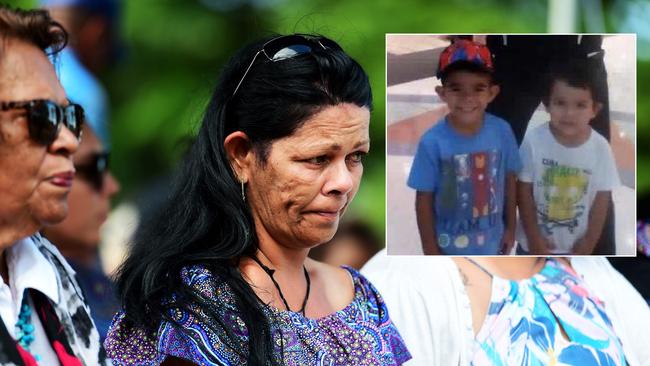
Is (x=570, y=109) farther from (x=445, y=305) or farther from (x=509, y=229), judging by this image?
(x=445, y=305)

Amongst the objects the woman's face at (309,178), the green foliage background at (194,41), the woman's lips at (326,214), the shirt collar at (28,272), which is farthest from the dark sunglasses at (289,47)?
the green foliage background at (194,41)

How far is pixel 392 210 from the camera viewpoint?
242cm

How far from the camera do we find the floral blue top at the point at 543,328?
7.84 ft

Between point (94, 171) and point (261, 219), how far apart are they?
124cm

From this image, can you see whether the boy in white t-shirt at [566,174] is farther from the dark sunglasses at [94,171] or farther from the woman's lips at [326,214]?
the dark sunglasses at [94,171]

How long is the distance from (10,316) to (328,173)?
24.5 inches

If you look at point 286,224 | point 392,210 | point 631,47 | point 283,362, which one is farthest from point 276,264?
point 631,47

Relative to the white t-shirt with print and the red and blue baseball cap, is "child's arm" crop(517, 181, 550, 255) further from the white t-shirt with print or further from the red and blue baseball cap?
the red and blue baseball cap

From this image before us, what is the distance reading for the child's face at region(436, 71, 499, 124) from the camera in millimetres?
2393

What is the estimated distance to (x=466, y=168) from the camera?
2396 mm

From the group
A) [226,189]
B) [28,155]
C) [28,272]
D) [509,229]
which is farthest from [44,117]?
[509,229]

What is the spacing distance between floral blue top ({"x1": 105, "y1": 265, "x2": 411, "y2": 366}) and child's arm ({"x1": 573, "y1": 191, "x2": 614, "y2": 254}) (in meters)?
0.60

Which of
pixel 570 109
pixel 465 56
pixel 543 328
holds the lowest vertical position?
pixel 543 328

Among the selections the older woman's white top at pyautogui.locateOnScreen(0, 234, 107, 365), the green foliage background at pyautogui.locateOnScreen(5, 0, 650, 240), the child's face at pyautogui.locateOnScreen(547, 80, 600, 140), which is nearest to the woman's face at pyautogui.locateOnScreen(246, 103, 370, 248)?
the older woman's white top at pyautogui.locateOnScreen(0, 234, 107, 365)
